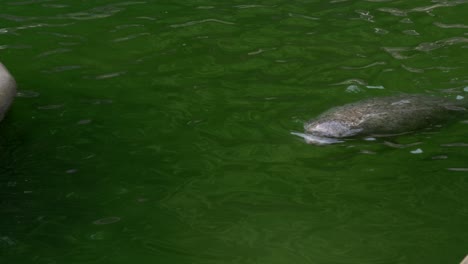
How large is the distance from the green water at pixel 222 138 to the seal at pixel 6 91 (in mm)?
222

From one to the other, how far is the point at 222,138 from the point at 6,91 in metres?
2.02

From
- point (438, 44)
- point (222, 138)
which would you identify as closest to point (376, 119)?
point (222, 138)

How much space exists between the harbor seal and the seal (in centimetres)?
262

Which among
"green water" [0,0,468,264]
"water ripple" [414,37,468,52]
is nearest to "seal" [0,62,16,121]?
"green water" [0,0,468,264]

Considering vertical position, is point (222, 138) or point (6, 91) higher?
point (6, 91)

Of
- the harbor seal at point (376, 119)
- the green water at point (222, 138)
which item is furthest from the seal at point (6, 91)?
the harbor seal at point (376, 119)

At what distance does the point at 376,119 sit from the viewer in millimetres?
7902

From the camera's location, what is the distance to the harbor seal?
778 centimetres

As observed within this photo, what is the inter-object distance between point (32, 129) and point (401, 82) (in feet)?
12.0

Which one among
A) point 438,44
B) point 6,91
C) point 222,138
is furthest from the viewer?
point 438,44

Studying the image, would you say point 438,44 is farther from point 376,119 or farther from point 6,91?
point 6,91

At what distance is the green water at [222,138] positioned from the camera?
20.3 ft

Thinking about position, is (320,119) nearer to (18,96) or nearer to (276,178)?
(276,178)

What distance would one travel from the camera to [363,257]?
591 centimetres
